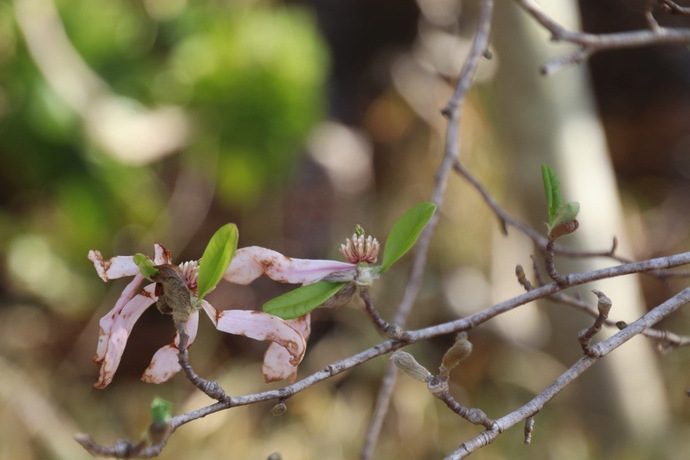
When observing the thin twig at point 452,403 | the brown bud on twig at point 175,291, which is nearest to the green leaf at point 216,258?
the brown bud on twig at point 175,291

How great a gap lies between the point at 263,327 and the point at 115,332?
79 millimetres

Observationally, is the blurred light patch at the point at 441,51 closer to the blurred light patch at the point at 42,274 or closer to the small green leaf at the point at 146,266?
the blurred light patch at the point at 42,274

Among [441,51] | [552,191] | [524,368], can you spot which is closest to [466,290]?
[524,368]

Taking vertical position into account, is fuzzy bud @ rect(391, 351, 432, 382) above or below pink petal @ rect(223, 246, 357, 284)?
below

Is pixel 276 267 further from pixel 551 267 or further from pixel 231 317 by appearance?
pixel 551 267

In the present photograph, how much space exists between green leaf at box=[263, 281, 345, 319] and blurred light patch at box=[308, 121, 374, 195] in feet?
5.96

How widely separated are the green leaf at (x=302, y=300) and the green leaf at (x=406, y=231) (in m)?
0.03

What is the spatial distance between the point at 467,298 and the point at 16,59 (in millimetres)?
1385

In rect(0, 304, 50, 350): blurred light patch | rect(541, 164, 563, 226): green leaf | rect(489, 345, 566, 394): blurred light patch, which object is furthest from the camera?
rect(0, 304, 50, 350): blurred light patch

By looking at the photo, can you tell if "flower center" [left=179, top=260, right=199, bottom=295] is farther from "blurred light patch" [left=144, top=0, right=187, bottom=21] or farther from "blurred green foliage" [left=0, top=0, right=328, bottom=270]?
"blurred light patch" [left=144, top=0, right=187, bottom=21]

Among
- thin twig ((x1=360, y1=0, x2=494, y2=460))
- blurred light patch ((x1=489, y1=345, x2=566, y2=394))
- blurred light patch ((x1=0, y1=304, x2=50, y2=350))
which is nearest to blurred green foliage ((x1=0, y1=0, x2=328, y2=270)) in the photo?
blurred light patch ((x1=0, y1=304, x2=50, y2=350))

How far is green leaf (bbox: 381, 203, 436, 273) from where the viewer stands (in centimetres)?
36

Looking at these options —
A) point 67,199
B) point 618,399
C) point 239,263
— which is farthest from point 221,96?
point 239,263

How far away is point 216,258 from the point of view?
13.9 inches
